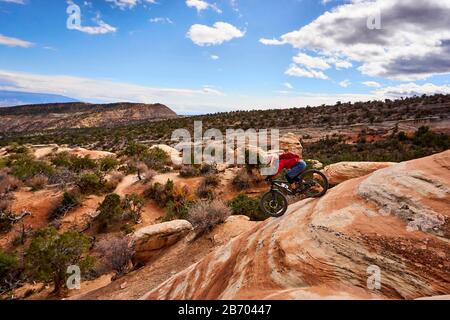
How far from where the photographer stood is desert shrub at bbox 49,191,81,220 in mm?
18647

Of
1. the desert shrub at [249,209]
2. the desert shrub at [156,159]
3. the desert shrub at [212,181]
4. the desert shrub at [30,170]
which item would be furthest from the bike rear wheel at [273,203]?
the desert shrub at [30,170]

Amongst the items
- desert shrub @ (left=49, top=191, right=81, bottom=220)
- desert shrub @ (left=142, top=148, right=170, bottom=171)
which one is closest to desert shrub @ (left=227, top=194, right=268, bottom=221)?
desert shrub @ (left=49, top=191, right=81, bottom=220)

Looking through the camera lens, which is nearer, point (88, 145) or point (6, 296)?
point (6, 296)

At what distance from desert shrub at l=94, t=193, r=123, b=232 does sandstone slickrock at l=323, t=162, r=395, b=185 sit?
475 inches

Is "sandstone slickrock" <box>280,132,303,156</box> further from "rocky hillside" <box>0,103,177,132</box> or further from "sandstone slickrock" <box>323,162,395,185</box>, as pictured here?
"rocky hillside" <box>0,103,177,132</box>

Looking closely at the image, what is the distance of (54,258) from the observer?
1084 cm

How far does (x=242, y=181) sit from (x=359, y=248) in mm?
16439

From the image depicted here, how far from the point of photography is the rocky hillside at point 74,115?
3942 inches

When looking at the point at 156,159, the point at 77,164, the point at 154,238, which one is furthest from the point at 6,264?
the point at 156,159

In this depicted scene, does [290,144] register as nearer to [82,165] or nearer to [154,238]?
[154,238]

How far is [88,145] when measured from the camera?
4862 cm
